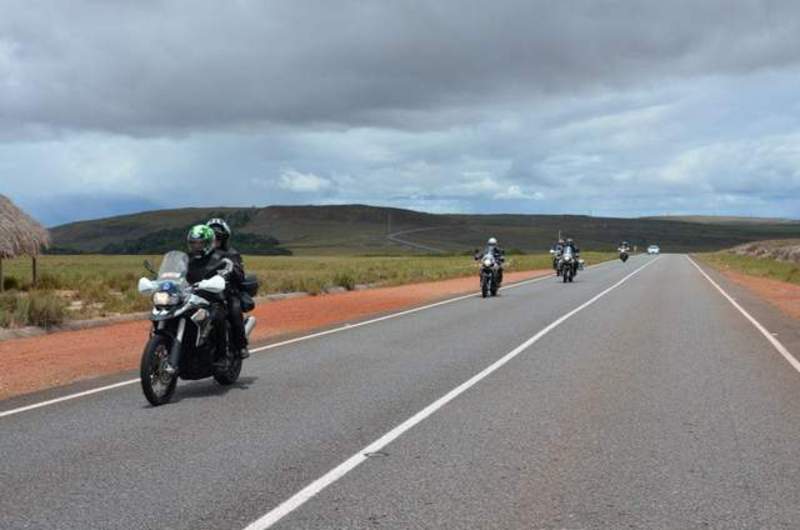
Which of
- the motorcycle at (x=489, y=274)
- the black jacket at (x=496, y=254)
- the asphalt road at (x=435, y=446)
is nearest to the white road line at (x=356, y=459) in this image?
the asphalt road at (x=435, y=446)

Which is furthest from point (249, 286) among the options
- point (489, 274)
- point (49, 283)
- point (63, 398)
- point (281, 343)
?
point (49, 283)

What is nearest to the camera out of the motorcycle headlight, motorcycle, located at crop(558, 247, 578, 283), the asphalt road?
the asphalt road

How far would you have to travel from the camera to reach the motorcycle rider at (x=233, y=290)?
10.1 metres

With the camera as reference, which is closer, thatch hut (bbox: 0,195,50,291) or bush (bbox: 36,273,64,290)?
bush (bbox: 36,273,64,290)

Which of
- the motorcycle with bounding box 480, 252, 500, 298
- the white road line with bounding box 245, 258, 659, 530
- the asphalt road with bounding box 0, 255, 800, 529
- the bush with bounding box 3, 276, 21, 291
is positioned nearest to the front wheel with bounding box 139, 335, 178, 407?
the asphalt road with bounding box 0, 255, 800, 529

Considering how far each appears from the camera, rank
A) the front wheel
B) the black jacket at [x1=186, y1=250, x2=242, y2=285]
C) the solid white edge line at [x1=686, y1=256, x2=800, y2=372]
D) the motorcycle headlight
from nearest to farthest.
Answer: the front wheel < the motorcycle headlight < the black jacket at [x1=186, y1=250, x2=242, y2=285] < the solid white edge line at [x1=686, y1=256, x2=800, y2=372]

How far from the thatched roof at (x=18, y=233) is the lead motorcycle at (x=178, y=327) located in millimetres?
25899

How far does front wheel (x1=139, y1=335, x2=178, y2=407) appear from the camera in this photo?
8.66 meters

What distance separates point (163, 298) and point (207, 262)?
3.35 ft

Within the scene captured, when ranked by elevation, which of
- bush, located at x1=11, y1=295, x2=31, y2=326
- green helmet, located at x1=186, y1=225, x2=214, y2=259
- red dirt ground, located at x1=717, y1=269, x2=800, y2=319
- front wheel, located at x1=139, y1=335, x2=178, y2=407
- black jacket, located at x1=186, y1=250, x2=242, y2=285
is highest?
green helmet, located at x1=186, y1=225, x2=214, y2=259

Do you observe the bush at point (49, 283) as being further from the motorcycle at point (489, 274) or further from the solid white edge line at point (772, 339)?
the solid white edge line at point (772, 339)

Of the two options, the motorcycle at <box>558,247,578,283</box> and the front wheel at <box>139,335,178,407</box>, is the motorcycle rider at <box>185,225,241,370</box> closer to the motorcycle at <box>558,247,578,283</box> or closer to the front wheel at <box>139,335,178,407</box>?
the front wheel at <box>139,335,178,407</box>

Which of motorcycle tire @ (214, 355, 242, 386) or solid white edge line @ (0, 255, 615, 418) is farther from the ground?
motorcycle tire @ (214, 355, 242, 386)

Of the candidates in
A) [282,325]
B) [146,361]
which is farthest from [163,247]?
[146,361]
